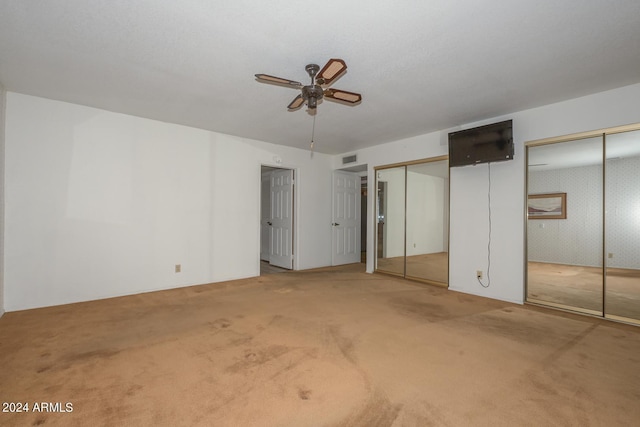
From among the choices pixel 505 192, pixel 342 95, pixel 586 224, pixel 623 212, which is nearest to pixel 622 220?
pixel 623 212

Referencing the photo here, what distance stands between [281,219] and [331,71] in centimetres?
425

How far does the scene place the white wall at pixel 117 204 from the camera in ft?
10.9

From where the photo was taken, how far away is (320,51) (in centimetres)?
234

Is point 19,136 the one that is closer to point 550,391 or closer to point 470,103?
point 470,103

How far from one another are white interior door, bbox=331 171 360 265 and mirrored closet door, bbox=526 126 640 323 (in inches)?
142

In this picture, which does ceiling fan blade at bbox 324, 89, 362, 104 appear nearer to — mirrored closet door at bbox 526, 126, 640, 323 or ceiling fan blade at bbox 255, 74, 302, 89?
ceiling fan blade at bbox 255, 74, 302, 89

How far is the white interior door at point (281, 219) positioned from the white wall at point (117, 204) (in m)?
0.66

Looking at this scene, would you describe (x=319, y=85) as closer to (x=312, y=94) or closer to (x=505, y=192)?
(x=312, y=94)

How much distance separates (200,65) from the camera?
2.59 meters

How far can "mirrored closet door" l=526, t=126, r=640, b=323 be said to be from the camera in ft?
10.4

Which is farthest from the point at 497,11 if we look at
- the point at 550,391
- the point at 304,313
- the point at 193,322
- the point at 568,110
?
the point at 193,322

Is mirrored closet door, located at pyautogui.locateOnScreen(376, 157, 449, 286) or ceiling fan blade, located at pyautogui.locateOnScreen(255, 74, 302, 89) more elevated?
ceiling fan blade, located at pyautogui.locateOnScreen(255, 74, 302, 89)

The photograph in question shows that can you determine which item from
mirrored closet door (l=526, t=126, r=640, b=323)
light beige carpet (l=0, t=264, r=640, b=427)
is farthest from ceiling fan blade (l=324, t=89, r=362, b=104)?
mirrored closet door (l=526, t=126, r=640, b=323)

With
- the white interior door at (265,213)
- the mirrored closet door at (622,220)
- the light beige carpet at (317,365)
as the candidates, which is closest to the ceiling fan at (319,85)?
the light beige carpet at (317,365)
